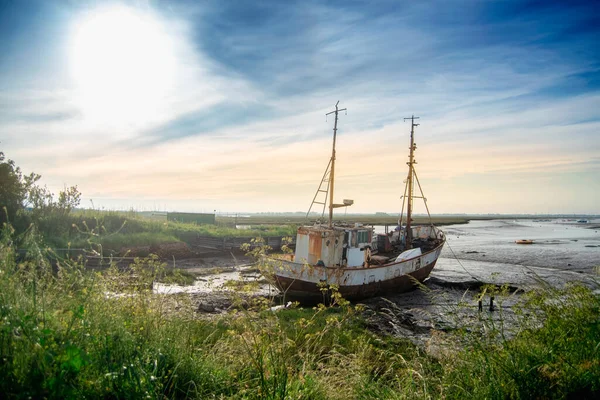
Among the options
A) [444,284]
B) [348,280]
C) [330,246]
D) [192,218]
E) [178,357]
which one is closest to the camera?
[178,357]

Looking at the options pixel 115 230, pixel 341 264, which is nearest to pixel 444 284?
pixel 341 264

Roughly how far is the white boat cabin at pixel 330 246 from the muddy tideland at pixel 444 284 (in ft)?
6.99

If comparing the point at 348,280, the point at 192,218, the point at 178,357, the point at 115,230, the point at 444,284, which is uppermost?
the point at 192,218

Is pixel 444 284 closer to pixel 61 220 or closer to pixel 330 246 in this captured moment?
pixel 330 246

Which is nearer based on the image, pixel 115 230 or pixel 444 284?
pixel 444 284

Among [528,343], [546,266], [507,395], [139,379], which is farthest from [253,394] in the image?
[546,266]

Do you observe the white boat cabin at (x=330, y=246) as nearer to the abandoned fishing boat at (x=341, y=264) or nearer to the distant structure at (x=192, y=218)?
the abandoned fishing boat at (x=341, y=264)

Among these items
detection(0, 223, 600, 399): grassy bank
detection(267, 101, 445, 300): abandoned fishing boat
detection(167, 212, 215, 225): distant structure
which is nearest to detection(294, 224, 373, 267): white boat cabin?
detection(267, 101, 445, 300): abandoned fishing boat

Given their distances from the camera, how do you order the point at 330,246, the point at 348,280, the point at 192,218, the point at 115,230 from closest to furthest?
the point at 348,280 < the point at 330,246 < the point at 115,230 < the point at 192,218

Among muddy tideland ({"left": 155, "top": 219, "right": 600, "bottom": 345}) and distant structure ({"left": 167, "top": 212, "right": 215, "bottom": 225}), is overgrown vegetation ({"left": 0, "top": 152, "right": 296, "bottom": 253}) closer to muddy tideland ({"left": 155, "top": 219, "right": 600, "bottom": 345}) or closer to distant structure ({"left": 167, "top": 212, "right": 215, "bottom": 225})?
muddy tideland ({"left": 155, "top": 219, "right": 600, "bottom": 345})

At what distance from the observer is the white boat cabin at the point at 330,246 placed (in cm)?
1577

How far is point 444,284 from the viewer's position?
848 inches

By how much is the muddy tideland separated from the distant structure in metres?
10.6

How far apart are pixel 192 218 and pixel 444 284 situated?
26.6 metres
